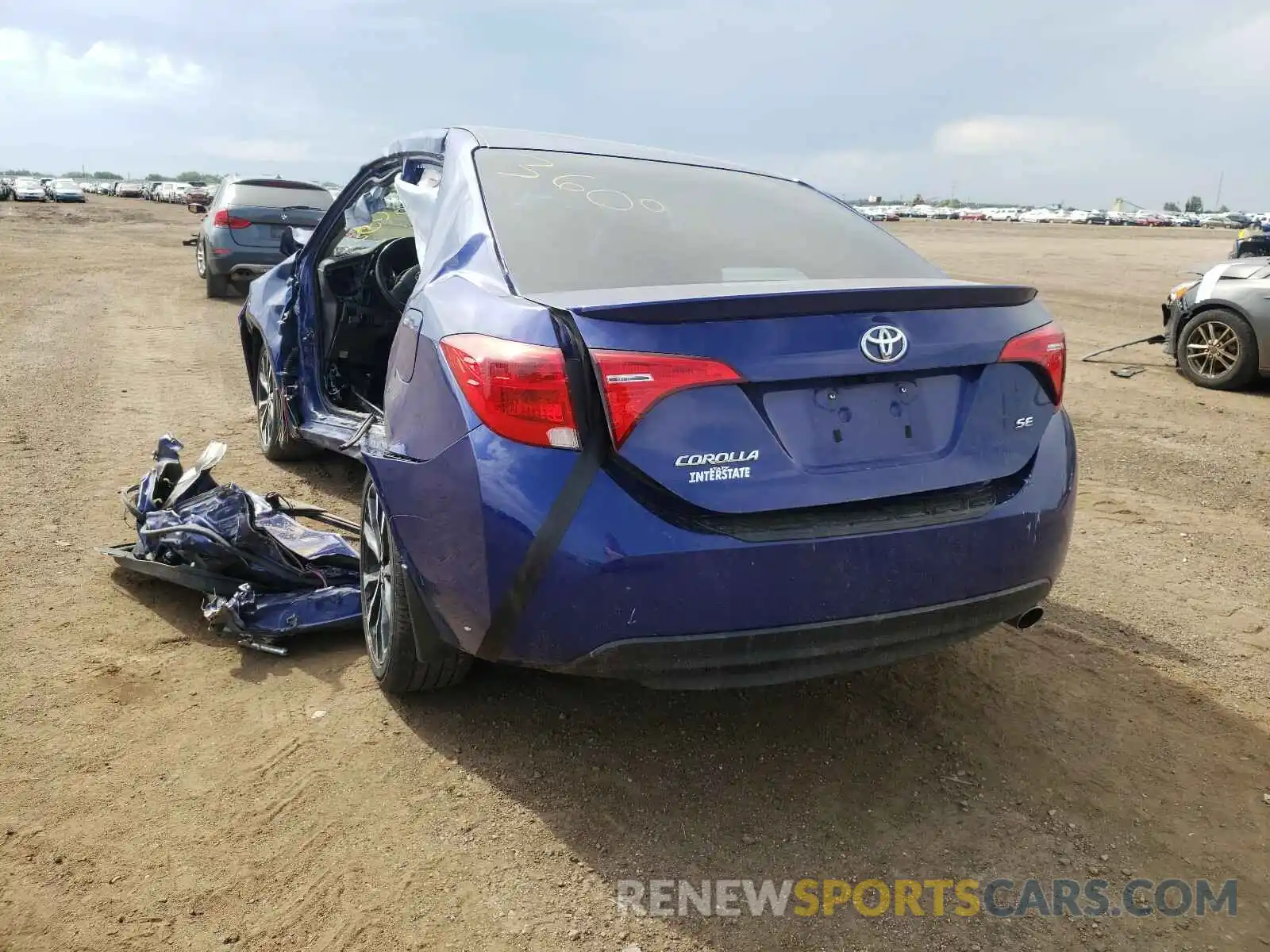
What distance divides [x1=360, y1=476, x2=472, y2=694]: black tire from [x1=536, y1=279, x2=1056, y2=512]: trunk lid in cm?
96

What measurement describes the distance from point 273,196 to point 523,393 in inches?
542

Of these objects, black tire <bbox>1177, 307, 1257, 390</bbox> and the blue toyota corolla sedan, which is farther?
black tire <bbox>1177, 307, 1257, 390</bbox>

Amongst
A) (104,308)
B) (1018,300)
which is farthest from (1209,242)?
(1018,300)

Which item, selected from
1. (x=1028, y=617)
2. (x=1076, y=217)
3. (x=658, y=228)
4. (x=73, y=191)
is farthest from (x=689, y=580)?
(x=1076, y=217)

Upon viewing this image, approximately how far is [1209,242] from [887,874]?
49.4 meters

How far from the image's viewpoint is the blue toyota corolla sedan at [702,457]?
221 centimetres

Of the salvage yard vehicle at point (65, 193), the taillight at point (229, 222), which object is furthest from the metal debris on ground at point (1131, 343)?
the salvage yard vehicle at point (65, 193)

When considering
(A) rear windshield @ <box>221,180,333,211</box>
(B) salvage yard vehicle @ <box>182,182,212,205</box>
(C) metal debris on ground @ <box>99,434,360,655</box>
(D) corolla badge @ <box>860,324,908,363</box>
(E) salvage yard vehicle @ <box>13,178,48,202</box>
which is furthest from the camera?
(E) salvage yard vehicle @ <box>13,178,48,202</box>

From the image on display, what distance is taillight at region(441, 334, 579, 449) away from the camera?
2.22m

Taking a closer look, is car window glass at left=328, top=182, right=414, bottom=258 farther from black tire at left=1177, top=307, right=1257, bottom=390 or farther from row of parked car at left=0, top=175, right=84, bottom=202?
row of parked car at left=0, top=175, right=84, bottom=202

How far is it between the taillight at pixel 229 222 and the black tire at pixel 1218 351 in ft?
39.2

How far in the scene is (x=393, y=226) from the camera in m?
4.80

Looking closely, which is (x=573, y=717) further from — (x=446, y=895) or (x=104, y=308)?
(x=104, y=308)

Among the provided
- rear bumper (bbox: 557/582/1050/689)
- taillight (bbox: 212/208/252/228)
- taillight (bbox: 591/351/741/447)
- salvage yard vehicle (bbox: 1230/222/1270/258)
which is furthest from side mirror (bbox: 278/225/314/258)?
salvage yard vehicle (bbox: 1230/222/1270/258)
